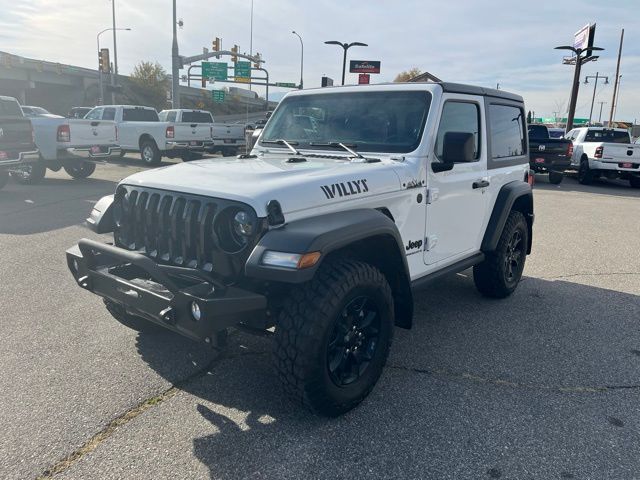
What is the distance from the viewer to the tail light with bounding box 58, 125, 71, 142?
12234mm

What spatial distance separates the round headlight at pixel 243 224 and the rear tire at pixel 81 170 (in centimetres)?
1246

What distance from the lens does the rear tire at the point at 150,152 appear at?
16.9 metres

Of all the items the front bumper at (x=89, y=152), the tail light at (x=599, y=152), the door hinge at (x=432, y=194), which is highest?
the tail light at (x=599, y=152)

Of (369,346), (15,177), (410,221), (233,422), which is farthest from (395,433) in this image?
(15,177)

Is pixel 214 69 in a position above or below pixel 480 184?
above

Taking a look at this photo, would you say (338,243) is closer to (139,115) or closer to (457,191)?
(457,191)

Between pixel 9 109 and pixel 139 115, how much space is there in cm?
665

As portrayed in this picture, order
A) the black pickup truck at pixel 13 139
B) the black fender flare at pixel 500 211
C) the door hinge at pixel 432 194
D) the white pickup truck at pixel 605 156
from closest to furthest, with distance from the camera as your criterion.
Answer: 1. the door hinge at pixel 432 194
2. the black fender flare at pixel 500 211
3. the black pickup truck at pixel 13 139
4. the white pickup truck at pixel 605 156

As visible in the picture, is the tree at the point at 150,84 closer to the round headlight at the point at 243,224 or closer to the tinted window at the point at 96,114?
the tinted window at the point at 96,114

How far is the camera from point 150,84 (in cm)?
5169

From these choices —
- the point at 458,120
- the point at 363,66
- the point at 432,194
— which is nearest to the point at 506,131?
the point at 458,120

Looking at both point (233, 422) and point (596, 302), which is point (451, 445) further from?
point (596, 302)

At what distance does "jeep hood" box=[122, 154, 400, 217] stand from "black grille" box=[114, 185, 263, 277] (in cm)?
6

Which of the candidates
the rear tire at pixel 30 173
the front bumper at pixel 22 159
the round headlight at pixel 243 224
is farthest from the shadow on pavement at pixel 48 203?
the round headlight at pixel 243 224
